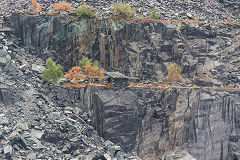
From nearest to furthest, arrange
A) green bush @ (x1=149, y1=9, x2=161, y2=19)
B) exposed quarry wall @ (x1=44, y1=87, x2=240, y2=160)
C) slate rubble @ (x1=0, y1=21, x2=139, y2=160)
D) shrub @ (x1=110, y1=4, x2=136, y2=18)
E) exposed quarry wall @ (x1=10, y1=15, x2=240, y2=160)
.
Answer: slate rubble @ (x1=0, y1=21, x2=139, y2=160) < exposed quarry wall @ (x1=44, y1=87, x2=240, y2=160) < exposed quarry wall @ (x1=10, y1=15, x2=240, y2=160) < shrub @ (x1=110, y1=4, x2=136, y2=18) < green bush @ (x1=149, y1=9, x2=161, y2=19)

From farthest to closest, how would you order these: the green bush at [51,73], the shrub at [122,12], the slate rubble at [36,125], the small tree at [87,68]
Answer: the shrub at [122,12] < the small tree at [87,68] < the green bush at [51,73] < the slate rubble at [36,125]

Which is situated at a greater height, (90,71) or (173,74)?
(90,71)

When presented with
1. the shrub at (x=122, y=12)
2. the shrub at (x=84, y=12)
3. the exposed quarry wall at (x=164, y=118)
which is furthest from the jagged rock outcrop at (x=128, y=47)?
the exposed quarry wall at (x=164, y=118)

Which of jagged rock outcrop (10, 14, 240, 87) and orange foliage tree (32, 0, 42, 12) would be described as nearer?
jagged rock outcrop (10, 14, 240, 87)

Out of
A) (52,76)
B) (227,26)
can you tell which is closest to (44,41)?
(52,76)

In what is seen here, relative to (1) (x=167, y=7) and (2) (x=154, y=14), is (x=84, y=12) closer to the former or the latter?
(2) (x=154, y=14)

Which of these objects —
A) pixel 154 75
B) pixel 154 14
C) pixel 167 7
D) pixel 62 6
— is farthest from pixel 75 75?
pixel 167 7

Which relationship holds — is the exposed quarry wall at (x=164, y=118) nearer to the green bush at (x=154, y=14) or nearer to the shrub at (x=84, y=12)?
the shrub at (x=84, y=12)

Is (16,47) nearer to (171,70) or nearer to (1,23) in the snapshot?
(1,23)

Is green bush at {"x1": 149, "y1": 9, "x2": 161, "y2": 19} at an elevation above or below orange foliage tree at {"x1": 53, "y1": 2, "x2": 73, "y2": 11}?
below

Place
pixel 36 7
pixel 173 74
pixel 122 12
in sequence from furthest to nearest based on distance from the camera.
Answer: pixel 36 7 → pixel 122 12 → pixel 173 74

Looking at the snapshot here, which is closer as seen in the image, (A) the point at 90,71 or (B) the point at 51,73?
(B) the point at 51,73

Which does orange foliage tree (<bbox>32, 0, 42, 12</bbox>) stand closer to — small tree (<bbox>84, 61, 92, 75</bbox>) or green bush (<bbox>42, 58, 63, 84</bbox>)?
green bush (<bbox>42, 58, 63, 84</bbox>)

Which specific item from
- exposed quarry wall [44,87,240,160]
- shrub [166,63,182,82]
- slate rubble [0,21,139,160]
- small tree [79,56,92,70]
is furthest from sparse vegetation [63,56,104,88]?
shrub [166,63,182,82]
